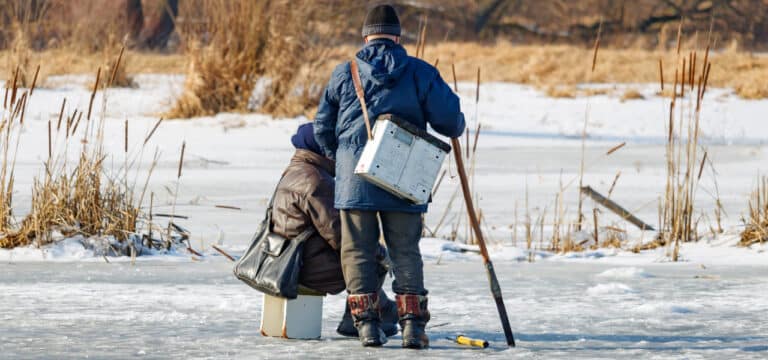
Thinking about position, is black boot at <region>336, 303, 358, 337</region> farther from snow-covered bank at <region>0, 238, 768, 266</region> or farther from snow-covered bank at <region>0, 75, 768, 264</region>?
snow-covered bank at <region>0, 238, 768, 266</region>

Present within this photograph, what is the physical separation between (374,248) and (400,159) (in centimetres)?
40

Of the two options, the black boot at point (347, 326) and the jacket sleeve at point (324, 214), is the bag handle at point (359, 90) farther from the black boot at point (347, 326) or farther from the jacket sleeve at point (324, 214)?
the black boot at point (347, 326)

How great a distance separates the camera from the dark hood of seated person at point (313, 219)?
190 inches

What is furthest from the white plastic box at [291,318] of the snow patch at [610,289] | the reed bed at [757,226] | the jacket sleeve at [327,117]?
the reed bed at [757,226]

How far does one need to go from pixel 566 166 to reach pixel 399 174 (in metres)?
8.00

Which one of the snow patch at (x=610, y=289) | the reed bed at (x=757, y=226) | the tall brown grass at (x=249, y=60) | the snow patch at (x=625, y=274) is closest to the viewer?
the snow patch at (x=610, y=289)

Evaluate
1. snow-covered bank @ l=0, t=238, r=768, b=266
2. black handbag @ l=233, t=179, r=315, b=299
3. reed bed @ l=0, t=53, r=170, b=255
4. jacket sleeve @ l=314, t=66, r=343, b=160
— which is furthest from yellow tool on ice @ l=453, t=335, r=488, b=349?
reed bed @ l=0, t=53, r=170, b=255

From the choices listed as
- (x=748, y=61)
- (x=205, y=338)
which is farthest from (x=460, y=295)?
(x=748, y=61)

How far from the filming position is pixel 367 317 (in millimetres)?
4711

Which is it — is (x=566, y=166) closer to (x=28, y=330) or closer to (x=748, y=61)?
(x=28, y=330)

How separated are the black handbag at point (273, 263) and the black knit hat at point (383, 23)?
2.54ft

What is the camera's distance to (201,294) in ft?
19.7

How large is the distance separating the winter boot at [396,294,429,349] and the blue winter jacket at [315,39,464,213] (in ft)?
1.10

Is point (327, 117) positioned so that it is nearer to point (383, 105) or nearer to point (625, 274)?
point (383, 105)
